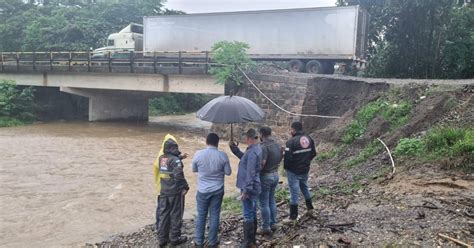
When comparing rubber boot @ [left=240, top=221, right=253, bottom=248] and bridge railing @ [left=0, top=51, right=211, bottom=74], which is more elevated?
bridge railing @ [left=0, top=51, right=211, bottom=74]

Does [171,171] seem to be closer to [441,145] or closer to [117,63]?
[441,145]

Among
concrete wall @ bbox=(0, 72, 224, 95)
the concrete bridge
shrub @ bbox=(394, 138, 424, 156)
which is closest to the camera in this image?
shrub @ bbox=(394, 138, 424, 156)

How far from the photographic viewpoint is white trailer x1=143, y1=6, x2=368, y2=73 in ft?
67.4

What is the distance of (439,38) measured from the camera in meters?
22.8

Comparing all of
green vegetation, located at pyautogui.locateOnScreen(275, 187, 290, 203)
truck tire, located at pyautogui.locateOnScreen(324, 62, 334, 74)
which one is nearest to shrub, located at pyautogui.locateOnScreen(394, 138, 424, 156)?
green vegetation, located at pyautogui.locateOnScreen(275, 187, 290, 203)

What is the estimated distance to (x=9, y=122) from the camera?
2697 centimetres

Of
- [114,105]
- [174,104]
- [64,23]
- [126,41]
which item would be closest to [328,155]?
[114,105]

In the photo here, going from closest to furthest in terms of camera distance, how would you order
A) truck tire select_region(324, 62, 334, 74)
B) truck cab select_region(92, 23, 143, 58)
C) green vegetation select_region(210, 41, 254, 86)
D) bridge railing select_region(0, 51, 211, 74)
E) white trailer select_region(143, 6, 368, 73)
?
green vegetation select_region(210, 41, 254, 86)
white trailer select_region(143, 6, 368, 73)
truck tire select_region(324, 62, 334, 74)
bridge railing select_region(0, 51, 211, 74)
truck cab select_region(92, 23, 143, 58)

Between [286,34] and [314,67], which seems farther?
[286,34]

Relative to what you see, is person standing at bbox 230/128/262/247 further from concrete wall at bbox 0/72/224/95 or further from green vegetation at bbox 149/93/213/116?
green vegetation at bbox 149/93/213/116

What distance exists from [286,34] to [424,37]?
7498 mm

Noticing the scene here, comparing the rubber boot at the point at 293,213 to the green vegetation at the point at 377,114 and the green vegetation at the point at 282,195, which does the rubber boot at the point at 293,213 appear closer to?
the green vegetation at the point at 282,195

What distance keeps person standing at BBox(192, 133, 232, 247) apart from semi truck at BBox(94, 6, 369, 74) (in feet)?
52.3

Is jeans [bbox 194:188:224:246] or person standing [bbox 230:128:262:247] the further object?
jeans [bbox 194:188:224:246]
